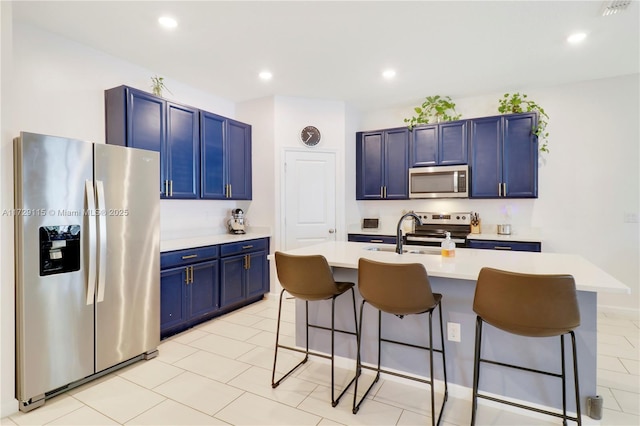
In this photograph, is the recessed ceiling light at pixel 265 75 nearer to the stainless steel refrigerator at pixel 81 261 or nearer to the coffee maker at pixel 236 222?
the stainless steel refrigerator at pixel 81 261

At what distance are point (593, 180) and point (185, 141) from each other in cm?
477

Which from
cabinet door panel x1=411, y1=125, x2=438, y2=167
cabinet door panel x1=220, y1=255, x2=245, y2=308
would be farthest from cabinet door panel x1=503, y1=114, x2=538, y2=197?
cabinet door panel x1=220, y1=255, x2=245, y2=308

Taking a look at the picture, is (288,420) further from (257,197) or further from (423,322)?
(257,197)

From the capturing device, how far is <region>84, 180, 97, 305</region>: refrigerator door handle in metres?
2.32

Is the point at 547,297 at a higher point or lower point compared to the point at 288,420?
higher

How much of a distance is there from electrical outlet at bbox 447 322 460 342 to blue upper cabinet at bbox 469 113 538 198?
8.26 feet

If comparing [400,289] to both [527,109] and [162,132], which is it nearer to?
[162,132]

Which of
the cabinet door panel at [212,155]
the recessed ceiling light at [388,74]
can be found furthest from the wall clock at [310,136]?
the recessed ceiling light at [388,74]

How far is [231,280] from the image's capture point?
387 centimetres

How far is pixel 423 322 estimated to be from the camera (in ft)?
7.52

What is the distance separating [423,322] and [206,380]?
64.3 inches

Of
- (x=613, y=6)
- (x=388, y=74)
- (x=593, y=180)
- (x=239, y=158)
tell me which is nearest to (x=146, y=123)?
(x=239, y=158)

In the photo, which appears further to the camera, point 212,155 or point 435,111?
point 435,111

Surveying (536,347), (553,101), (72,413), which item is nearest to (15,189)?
(72,413)
